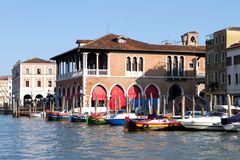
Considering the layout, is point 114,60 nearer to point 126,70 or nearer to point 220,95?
point 126,70

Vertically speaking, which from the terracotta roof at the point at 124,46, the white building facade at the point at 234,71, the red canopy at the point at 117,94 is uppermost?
the terracotta roof at the point at 124,46

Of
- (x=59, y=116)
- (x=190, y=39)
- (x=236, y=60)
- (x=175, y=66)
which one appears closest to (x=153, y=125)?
(x=236, y=60)

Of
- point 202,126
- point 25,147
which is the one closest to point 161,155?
point 25,147

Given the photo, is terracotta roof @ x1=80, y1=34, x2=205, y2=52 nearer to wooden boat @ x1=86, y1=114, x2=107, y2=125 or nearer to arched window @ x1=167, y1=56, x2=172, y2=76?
arched window @ x1=167, y1=56, x2=172, y2=76

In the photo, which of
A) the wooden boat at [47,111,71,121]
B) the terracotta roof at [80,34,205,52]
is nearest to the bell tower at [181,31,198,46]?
the terracotta roof at [80,34,205,52]

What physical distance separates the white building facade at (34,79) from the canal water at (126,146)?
61432 millimetres

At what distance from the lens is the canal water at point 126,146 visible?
20.9 m

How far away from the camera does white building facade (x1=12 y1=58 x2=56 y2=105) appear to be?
299ft

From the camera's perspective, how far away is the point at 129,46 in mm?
54375

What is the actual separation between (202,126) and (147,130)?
295 centimetres

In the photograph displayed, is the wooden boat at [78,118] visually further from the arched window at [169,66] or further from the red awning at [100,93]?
the arched window at [169,66]

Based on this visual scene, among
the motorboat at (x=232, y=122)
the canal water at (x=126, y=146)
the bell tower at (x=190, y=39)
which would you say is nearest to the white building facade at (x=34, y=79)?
the bell tower at (x=190, y=39)

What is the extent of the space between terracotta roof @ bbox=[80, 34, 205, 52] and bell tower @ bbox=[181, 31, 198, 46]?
522cm

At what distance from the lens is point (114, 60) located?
5338cm
